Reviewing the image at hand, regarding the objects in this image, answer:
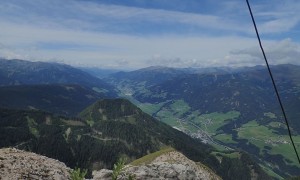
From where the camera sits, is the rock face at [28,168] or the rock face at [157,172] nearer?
the rock face at [28,168]

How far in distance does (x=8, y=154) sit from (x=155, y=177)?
101ft

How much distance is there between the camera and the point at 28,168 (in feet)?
194

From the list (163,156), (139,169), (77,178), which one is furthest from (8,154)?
(163,156)

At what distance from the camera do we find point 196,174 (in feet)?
320

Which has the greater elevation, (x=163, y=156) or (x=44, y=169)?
(x=44, y=169)

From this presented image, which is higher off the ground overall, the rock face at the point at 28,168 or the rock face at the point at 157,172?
the rock face at the point at 28,168

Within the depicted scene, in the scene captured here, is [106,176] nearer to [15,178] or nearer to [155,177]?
[155,177]

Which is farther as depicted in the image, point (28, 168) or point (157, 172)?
point (157, 172)

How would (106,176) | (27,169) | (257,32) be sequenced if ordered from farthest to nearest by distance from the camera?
(106,176) < (27,169) < (257,32)

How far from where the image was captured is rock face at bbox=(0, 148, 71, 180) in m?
56.2

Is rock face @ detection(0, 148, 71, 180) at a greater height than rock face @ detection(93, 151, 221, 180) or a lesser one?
greater

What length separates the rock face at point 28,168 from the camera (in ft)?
184

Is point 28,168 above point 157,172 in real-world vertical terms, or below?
above

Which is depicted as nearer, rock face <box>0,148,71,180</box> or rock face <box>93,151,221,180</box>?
rock face <box>0,148,71,180</box>
